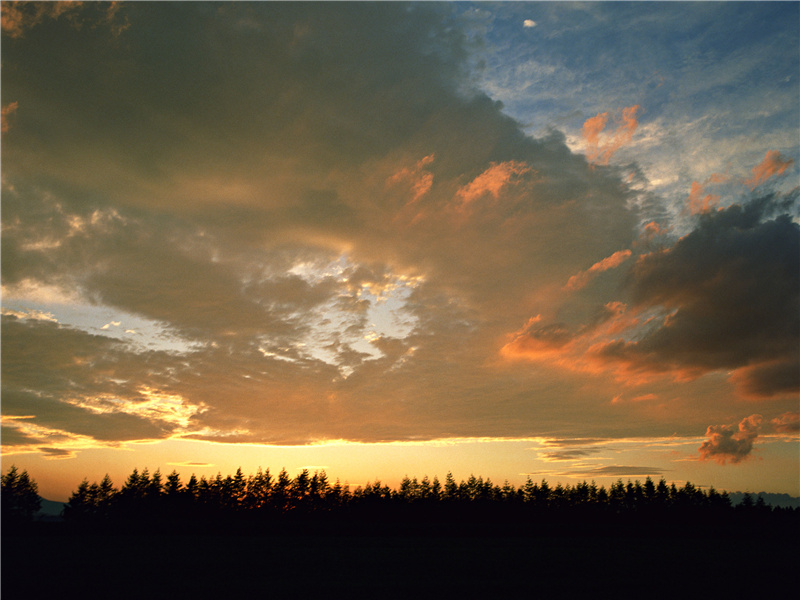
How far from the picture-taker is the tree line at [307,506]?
142000mm

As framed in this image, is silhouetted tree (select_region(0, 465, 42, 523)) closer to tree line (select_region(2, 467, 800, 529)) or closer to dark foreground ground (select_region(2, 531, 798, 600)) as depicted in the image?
tree line (select_region(2, 467, 800, 529))

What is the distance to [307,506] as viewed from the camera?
600ft

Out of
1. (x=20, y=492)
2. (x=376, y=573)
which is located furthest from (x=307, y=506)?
(x=376, y=573)

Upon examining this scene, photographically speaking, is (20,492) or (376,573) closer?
(376,573)

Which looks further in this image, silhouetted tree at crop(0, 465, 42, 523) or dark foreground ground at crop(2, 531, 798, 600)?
silhouetted tree at crop(0, 465, 42, 523)

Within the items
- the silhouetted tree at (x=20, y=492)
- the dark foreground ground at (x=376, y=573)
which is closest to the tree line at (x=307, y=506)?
the silhouetted tree at (x=20, y=492)

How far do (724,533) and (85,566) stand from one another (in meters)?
148

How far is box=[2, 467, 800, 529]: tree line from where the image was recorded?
466 feet

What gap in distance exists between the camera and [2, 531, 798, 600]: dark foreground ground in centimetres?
3553

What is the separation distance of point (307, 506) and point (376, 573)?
5924 inches

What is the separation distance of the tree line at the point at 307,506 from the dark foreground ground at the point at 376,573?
2514 inches

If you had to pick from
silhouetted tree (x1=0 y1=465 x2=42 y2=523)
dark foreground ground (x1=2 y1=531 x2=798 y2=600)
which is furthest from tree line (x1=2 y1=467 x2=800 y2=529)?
dark foreground ground (x1=2 y1=531 x2=798 y2=600)

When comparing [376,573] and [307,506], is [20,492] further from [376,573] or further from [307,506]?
[376,573]

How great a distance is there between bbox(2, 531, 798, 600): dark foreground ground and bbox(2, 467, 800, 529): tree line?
6387cm
